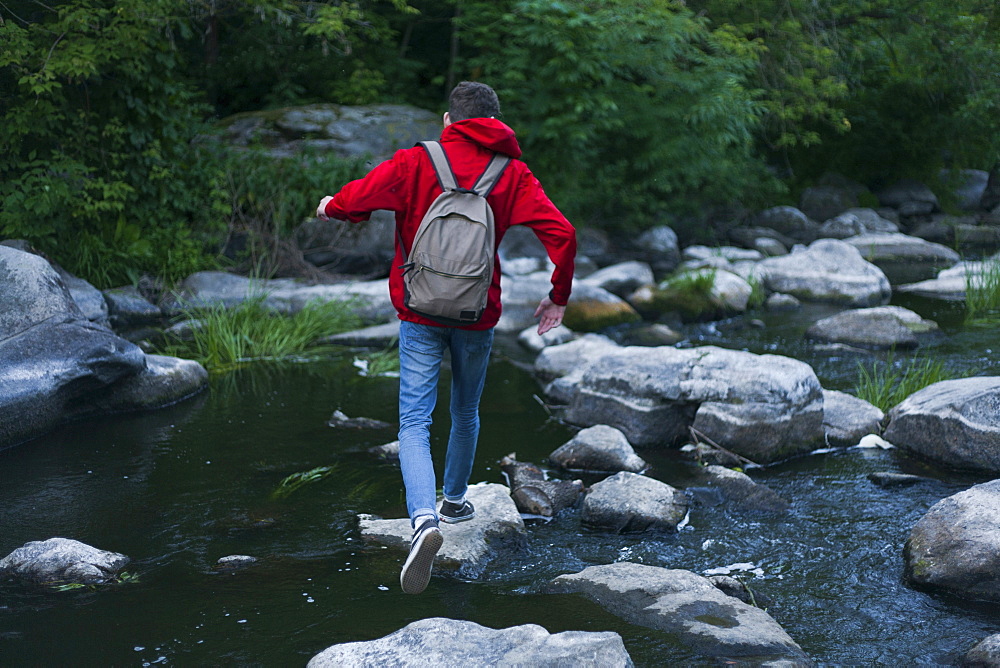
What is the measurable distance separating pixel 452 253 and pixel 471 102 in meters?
0.62

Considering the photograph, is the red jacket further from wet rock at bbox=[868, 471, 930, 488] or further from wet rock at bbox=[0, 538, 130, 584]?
wet rock at bbox=[868, 471, 930, 488]

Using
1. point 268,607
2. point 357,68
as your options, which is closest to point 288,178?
point 357,68

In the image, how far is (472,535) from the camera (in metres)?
4.07

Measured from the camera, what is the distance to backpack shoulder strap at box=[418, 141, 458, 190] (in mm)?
3438


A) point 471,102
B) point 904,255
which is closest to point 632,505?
point 471,102

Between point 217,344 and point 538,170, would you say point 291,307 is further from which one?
point 538,170

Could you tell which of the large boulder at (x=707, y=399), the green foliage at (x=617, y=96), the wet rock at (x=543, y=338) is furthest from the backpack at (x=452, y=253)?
the green foliage at (x=617, y=96)

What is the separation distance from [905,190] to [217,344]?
58.3 ft

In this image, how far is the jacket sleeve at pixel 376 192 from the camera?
11.2ft

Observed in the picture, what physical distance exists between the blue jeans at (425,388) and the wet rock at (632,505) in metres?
0.98

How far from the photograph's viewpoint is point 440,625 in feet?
9.74

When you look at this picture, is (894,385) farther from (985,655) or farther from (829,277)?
(829,277)

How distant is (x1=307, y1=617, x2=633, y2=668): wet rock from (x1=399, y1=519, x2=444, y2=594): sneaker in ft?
0.84

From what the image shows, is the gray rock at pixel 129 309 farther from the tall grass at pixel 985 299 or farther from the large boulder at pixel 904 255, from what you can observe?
the large boulder at pixel 904 255
